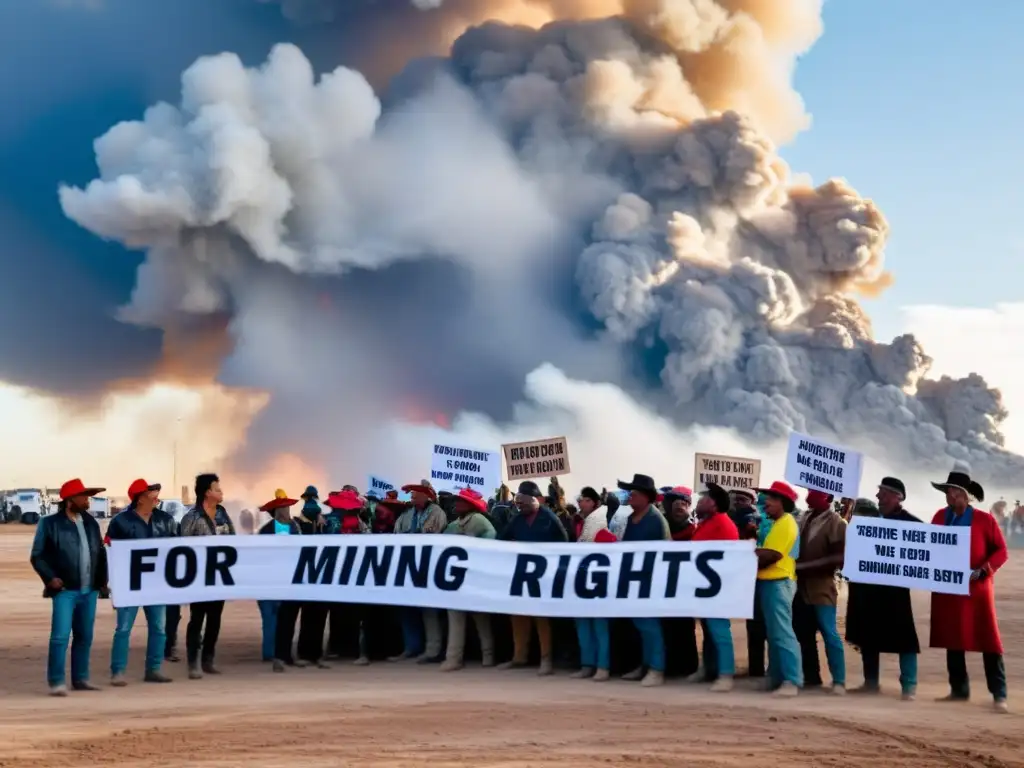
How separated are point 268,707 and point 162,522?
3.56 metres

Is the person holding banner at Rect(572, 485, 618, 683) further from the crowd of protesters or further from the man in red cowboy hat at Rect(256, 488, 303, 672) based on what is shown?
the man in red cowboy hat at Rect(256, 488, 303, 672)

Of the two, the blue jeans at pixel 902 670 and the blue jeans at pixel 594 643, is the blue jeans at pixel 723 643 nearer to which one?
the blue jeans at pixel 594 643

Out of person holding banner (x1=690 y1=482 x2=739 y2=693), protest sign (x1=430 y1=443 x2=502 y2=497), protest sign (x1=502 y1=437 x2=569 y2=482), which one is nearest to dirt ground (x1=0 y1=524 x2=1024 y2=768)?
person holding banner (x1=690 y1=482 x2=739 y2=693)

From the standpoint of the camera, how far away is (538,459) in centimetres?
1944

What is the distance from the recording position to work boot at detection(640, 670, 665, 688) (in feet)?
40.9

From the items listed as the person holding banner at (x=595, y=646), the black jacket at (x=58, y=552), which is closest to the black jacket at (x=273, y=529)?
the black jacket at (x=58, y=552)

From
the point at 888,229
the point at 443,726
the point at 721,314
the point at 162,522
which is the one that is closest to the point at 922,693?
the point at 443,726

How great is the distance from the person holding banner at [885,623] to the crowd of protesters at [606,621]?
0.5 inches

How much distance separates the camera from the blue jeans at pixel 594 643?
1293cm

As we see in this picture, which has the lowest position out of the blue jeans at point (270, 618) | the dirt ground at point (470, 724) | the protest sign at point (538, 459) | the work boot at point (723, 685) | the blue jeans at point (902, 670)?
the dirt ground at point (470, 724)

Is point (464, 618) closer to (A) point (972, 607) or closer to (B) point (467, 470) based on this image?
(B) point (467, 470)

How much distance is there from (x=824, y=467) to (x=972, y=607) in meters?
1.97

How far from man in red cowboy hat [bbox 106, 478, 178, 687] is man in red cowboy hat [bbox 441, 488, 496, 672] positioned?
2.96 meters

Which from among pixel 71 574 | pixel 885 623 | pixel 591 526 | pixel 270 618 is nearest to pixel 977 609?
pixel 885 623
